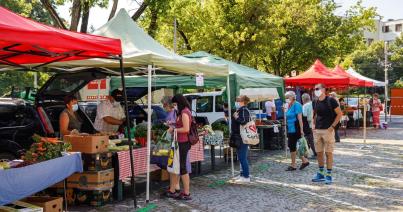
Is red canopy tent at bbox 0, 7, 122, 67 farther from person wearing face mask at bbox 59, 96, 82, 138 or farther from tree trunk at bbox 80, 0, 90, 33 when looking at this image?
tree trunk at bbox 80, 0, 90, 33

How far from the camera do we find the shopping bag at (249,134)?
30.0 ft

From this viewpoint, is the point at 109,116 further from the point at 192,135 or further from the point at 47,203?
the point at 47,203

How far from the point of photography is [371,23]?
1258 inches

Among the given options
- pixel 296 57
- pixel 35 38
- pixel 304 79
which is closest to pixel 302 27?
pixel 296 57

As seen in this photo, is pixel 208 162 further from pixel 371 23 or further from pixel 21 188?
pixel 371 23

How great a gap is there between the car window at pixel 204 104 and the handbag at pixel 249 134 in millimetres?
9496

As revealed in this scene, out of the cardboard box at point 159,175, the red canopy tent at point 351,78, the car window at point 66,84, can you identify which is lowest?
the cardboard box at point 159,175

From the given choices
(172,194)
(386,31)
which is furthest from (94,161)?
(386,31)

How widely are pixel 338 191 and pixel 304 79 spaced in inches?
327

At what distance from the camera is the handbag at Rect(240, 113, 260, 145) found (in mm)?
9133

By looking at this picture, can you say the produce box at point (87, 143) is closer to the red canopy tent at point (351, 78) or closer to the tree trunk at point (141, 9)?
the tree trunk at point (141, 9)

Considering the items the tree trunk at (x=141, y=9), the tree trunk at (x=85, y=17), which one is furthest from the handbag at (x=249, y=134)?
the tree trunk at (x=85, y=17)

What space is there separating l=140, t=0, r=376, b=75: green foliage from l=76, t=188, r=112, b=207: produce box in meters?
9.76

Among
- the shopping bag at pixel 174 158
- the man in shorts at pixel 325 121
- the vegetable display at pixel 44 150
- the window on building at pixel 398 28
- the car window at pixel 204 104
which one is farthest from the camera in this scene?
the window on building at pixel 398 28
